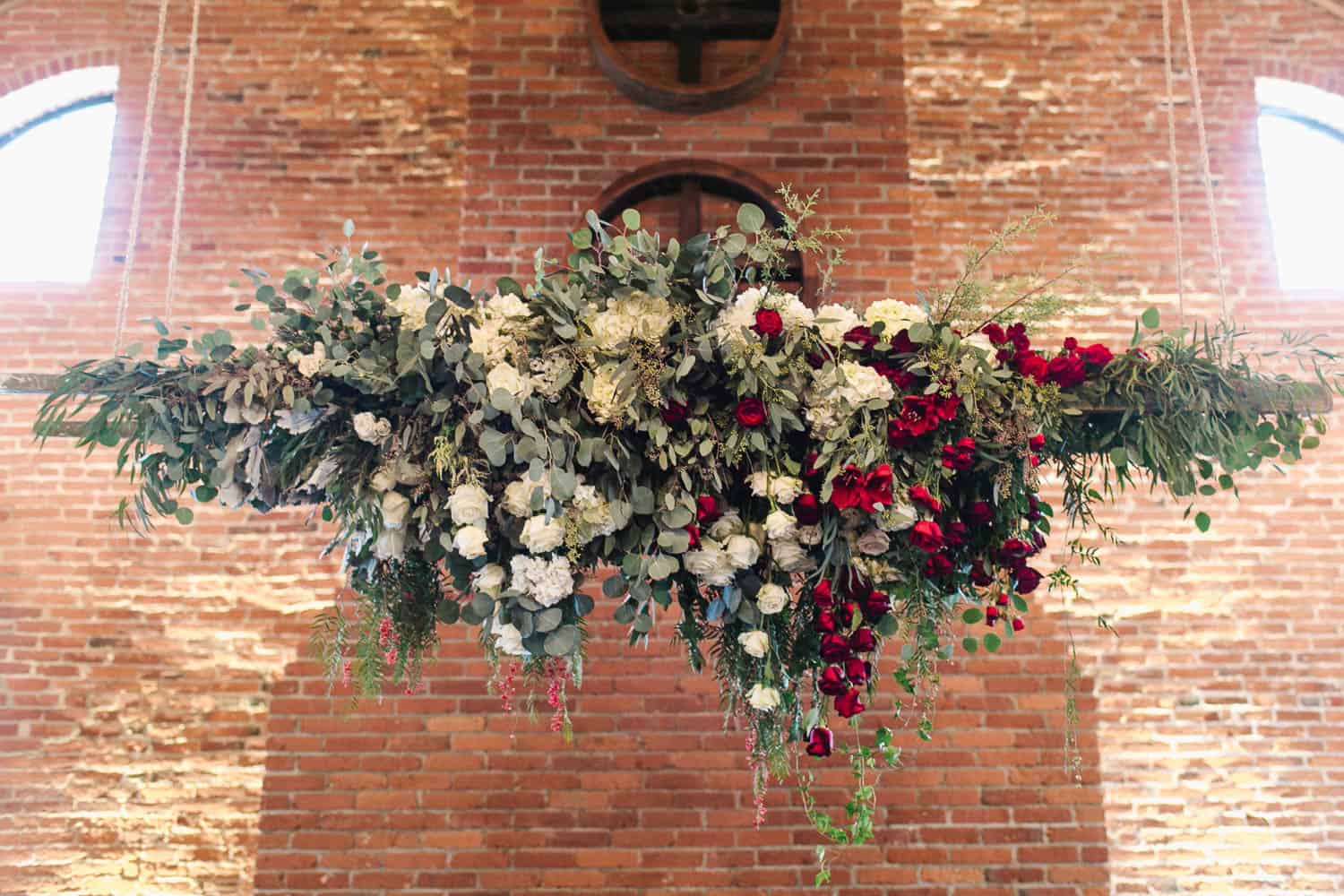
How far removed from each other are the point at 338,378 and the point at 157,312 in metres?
2.35

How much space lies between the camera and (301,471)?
7.68 ft

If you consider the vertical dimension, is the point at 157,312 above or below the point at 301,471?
above

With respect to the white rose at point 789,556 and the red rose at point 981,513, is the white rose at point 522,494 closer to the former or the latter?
the white rose at point 789,556

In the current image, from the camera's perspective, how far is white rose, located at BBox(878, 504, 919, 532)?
2.14 m

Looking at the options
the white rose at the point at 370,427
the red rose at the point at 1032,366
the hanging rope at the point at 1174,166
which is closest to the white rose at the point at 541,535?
the white rose at the point at 370,427

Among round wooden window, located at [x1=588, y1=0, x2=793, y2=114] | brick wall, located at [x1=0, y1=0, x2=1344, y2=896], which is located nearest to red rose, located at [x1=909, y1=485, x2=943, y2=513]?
brick wall, located at [x1=0, y1=0, x2=1344, y2=896]

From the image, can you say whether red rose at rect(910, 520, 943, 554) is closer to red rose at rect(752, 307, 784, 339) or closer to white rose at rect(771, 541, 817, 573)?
white rose at rect(771, 541, 817, 573)

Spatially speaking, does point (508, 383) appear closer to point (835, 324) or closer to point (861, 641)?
point (835, 324)

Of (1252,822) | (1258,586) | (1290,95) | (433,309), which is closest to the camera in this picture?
(433,309)

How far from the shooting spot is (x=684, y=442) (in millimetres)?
2238

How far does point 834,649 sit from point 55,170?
4.17 meters

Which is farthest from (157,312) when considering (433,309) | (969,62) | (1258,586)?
(1258,586)

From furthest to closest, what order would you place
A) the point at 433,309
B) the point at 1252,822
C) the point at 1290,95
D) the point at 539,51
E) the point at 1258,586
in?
the point at 1290,95, the point at 539,51, the point at 1258,586, the point at 1252,822, the point at 433,309

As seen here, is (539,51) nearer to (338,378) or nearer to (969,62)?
(969,62)
